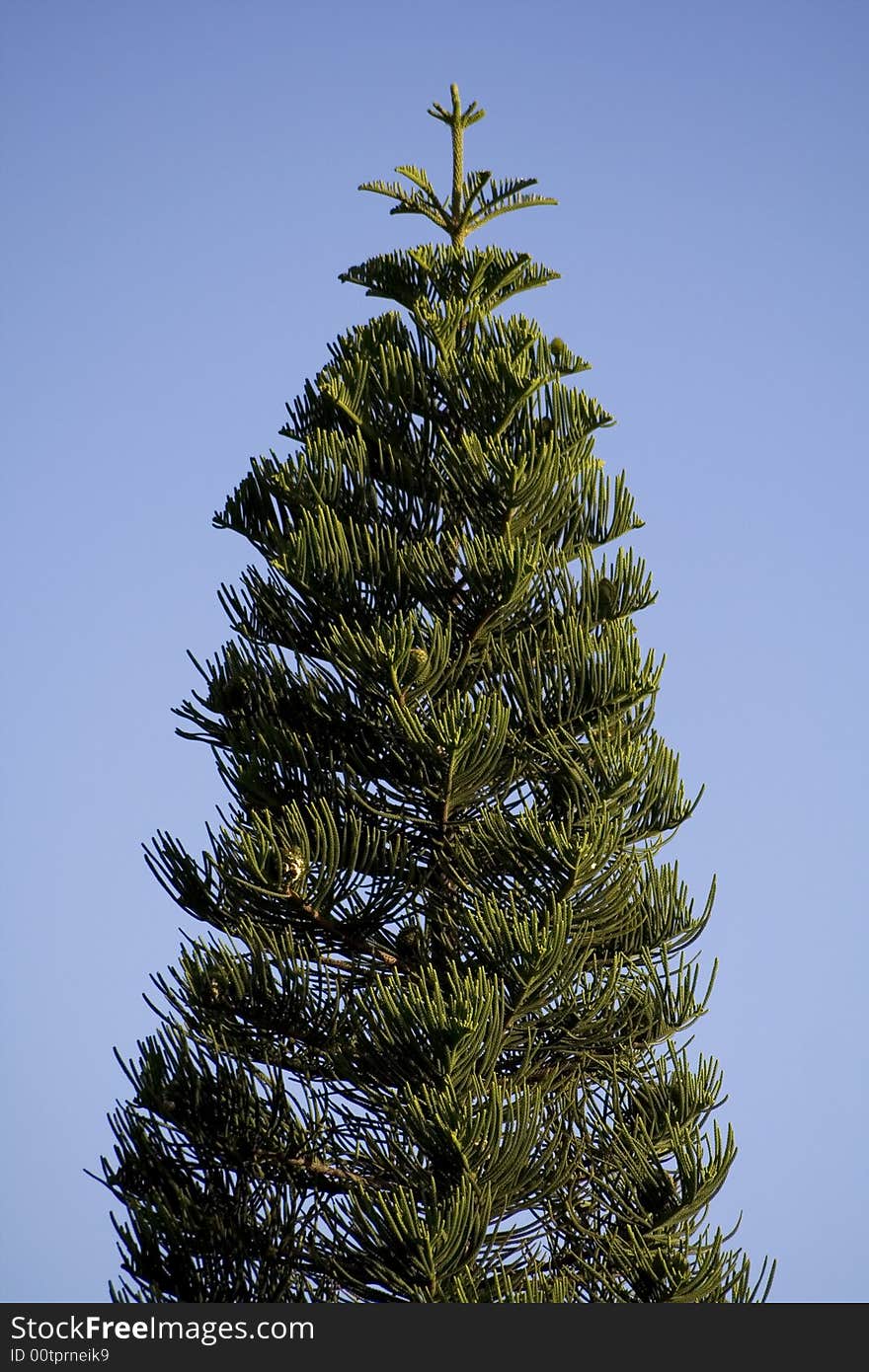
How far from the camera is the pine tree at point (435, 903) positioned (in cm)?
639

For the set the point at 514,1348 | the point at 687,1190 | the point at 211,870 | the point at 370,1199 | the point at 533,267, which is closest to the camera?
the point at 514,1348

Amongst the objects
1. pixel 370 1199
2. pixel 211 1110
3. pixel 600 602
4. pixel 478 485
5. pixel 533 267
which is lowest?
pixel 370 1199

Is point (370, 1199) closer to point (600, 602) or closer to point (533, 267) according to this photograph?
point (600, 602)

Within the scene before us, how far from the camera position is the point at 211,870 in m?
7.10

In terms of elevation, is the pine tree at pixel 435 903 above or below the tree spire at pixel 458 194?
below

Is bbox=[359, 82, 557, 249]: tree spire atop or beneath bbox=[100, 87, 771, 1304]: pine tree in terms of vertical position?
atop

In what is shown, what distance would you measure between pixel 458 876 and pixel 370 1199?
165cm

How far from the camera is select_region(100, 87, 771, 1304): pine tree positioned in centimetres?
639

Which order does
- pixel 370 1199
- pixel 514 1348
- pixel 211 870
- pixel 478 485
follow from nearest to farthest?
pixel 514 1348 < pixel 370 1199 < pixel 211 870 < pixel 478 485

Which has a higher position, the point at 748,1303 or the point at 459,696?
the point at 459,696

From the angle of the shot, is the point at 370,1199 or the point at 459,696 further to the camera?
the point at 459,696

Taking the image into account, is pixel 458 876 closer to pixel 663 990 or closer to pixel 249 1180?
pixel 663 990

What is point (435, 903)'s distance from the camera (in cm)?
730

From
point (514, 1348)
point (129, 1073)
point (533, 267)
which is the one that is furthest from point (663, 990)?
point (533, 267)
